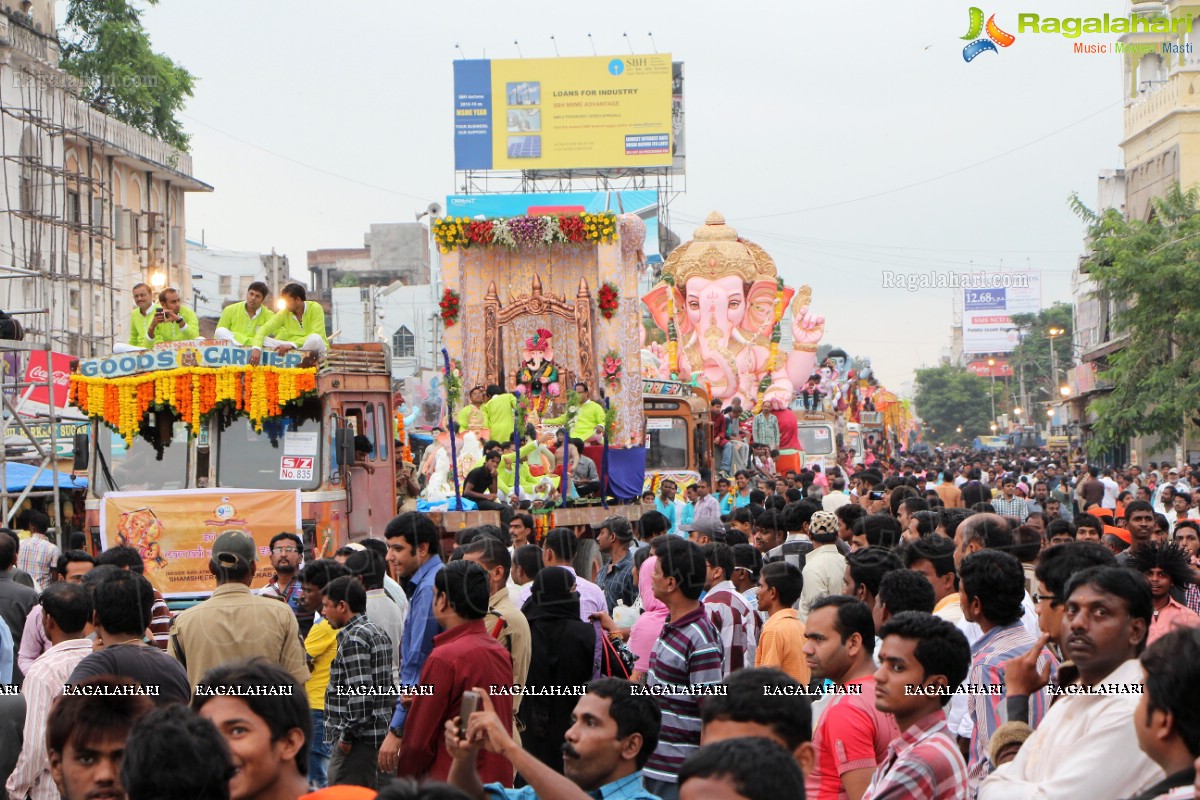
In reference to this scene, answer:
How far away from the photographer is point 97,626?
5.94m

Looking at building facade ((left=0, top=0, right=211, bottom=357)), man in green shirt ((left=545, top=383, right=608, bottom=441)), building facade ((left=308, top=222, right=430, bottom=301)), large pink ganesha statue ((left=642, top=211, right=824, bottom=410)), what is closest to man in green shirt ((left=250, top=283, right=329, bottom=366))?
man in green shirt ((left=545, top=383, right=608, bottom=441))

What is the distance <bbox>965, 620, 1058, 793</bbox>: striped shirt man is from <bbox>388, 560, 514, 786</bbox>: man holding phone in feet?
6.09

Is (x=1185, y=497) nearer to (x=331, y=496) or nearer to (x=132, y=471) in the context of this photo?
(x=331, y=496)

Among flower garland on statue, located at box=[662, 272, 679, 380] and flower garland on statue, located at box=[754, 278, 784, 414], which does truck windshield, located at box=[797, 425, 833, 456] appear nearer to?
flower garland on statue, located at box=[754, 278, 784, 414]

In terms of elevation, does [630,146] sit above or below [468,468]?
above

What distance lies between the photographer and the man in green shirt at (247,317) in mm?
13993

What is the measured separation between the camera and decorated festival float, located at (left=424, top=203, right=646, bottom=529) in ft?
62.2

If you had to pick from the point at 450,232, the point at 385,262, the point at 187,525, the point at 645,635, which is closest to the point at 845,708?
the point at 645,635

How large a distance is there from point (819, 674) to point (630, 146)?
57103 millimetres

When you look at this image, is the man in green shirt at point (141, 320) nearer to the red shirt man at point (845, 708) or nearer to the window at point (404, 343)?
the red shirt man at point (845, 708)

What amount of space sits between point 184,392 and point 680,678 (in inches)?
318

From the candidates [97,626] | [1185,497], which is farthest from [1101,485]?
[97,626]

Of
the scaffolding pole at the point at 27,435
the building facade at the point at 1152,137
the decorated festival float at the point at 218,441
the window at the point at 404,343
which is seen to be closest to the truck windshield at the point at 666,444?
the scaffolding pole at the point at 27,435

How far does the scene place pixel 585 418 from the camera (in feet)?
61.8
